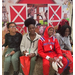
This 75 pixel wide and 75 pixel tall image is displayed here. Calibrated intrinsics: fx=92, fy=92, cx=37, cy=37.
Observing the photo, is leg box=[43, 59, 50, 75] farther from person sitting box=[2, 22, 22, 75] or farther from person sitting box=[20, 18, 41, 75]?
person sitting box=[2, 22, 22, 75]

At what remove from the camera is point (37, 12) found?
2.56m

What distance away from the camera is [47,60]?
1741 millimetres

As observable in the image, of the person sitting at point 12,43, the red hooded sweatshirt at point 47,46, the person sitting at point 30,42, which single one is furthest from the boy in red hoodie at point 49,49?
the person sitting at point 12,43

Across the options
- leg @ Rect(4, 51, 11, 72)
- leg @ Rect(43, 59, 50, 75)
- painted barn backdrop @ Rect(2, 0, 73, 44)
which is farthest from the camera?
painted barn backdrop @ Rect(2, 0, 73, 44)

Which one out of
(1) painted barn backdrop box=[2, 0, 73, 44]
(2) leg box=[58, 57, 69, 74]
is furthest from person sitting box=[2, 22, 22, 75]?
(2) leg box=[58, 57, 69, 74]

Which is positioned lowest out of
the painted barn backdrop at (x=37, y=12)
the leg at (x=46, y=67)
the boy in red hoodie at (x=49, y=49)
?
the leg at (x=46, y=67)

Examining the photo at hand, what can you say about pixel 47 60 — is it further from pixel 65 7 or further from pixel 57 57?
pixel 65 7

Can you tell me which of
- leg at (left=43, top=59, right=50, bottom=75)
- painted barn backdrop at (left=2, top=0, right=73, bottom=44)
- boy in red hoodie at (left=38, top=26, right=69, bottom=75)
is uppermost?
painted barn backdrop at (left=2, top=0, right=73, bottom=44)

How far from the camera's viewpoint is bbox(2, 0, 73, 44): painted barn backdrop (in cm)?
243

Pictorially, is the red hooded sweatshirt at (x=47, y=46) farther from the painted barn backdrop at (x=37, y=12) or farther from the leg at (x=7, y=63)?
the painted barn backdrop at (x=37, y=12)

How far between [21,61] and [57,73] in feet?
2.42

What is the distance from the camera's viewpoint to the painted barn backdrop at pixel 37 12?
7.98 feet

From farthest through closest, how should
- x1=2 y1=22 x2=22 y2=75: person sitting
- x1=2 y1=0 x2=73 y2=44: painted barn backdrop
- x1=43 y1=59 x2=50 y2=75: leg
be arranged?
x1=2 y1=0 x2=73 y2=44: painted barn backdrop
x1=2 y1=22 x2=22 y2=75: person sitting
x1=43 y1=59 x2=50 y2=75: leg

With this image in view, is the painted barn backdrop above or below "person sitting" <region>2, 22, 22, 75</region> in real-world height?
above
